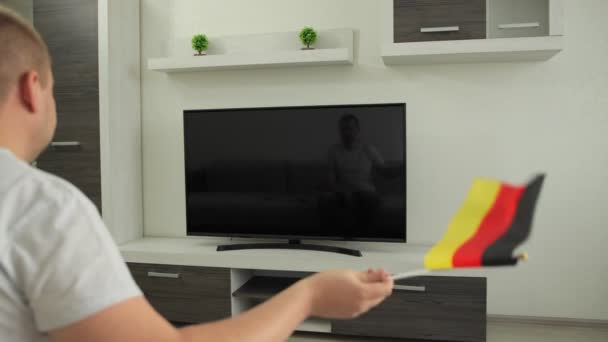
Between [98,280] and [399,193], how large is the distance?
8.01ft

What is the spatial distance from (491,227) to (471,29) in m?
2.23

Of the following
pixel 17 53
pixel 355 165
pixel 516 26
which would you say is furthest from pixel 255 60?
pixel 17 53

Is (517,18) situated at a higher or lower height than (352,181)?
higher

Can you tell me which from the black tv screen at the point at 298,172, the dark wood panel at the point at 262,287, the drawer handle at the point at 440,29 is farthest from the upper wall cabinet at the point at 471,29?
the dark wood panel at the point at 262,287

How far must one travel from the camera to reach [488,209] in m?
0.72

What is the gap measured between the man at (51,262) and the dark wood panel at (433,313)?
2167 millimetres

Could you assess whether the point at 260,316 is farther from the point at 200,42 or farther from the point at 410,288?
the point at 200,42

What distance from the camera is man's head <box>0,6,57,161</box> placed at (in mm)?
684

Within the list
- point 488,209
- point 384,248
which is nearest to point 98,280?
point 488,209

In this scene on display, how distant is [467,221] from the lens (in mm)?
760

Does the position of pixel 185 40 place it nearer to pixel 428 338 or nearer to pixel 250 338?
pixel 428 338

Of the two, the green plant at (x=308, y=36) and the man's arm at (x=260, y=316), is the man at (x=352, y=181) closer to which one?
the green plant at (x=308, y=36)

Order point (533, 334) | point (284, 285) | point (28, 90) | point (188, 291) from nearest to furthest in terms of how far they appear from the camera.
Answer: point (28, 90) → point (533, 334) → point (188, 291) → point (284, 285)

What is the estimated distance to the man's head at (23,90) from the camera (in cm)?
68
